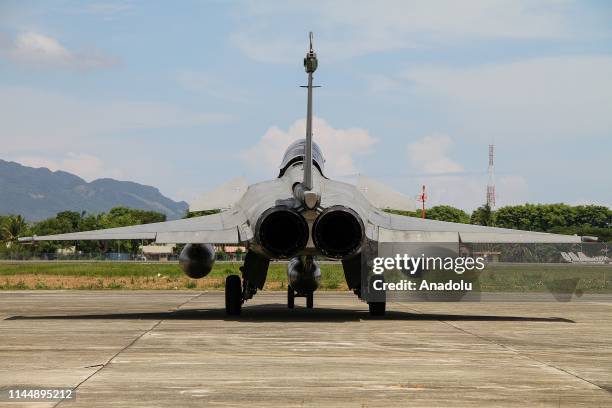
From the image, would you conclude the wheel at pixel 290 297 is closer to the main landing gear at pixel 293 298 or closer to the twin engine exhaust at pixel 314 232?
the main landing gear at pixel 293 298

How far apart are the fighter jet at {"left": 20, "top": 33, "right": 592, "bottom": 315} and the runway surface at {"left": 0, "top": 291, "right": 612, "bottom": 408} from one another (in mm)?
1174

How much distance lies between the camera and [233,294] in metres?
19.8

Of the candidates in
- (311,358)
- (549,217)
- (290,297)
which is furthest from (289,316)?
(549,217)

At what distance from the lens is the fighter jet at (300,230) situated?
1667 centimetres

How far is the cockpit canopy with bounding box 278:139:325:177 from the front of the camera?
2038 cm

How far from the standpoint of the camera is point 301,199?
16734 millimetres

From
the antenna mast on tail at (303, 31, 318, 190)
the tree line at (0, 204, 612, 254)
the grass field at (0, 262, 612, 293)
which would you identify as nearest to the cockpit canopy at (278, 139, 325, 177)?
the antenna mast on tail at (303, 31, 318, 190)

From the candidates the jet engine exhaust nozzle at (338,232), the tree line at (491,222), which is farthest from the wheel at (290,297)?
the tree line at (491,222)

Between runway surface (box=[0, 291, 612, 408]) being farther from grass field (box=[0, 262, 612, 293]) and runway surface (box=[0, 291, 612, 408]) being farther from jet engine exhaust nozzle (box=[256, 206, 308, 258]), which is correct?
grass field (box=[0, 262, 612, 293])

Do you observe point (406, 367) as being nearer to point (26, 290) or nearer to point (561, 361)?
point (561, 361)

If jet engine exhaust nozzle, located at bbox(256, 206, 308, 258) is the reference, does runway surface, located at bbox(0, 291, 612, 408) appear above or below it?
below

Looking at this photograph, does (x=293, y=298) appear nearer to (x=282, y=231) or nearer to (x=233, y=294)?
(x=233, y=294)

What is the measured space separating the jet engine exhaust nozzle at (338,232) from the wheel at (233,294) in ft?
11.6

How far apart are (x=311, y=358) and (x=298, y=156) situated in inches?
354
